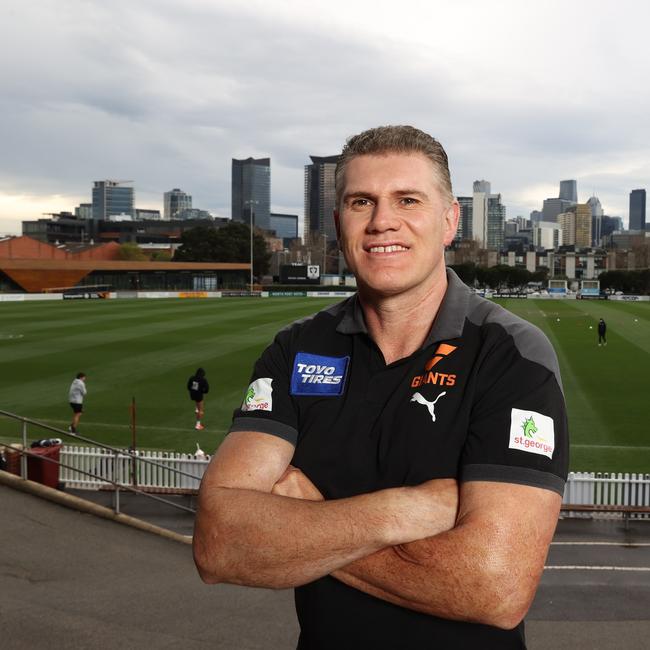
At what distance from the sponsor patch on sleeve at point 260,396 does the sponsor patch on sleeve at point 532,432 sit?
0.96m

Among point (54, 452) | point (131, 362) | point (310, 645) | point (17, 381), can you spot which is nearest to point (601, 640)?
point (310, 645)

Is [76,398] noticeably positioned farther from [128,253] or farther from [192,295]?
[128,253]

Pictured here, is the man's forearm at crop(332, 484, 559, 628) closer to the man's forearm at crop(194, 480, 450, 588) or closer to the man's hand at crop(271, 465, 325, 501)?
the man's forearm at crop(194, 480, 450, 588)

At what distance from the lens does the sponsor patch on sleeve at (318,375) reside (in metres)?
2.62

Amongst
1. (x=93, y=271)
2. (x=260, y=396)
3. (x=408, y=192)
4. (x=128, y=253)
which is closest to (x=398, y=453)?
(x=260, y=396)

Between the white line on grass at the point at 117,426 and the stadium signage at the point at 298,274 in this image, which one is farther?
the stadium signage at the point at 298,274

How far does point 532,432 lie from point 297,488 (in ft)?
2.89

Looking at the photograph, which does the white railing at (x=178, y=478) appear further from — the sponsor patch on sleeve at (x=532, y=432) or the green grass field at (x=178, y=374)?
→ the sponsor patch on sleeve at (x=532, y=432)

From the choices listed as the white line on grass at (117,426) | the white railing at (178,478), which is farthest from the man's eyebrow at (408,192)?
the white line on grass at (117,426)

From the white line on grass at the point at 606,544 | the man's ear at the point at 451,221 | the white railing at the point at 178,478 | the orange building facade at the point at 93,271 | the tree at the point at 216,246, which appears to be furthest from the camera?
the tree at the point at 216,246

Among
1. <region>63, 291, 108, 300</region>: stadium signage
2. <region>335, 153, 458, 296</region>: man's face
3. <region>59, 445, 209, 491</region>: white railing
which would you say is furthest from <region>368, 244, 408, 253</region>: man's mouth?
<region>63, 291, 108, 300</region>: stadium signage

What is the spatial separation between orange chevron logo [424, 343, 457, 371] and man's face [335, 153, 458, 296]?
0.27 metres

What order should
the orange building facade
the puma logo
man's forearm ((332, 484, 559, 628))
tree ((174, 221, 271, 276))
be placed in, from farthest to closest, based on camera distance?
1. tree ((174, 221, 271, 276))
2. the orange building facade
3. the puma logo
4. man's forearm ((332, 484, 559, 628))

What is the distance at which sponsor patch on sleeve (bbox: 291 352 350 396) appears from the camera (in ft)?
8.61
